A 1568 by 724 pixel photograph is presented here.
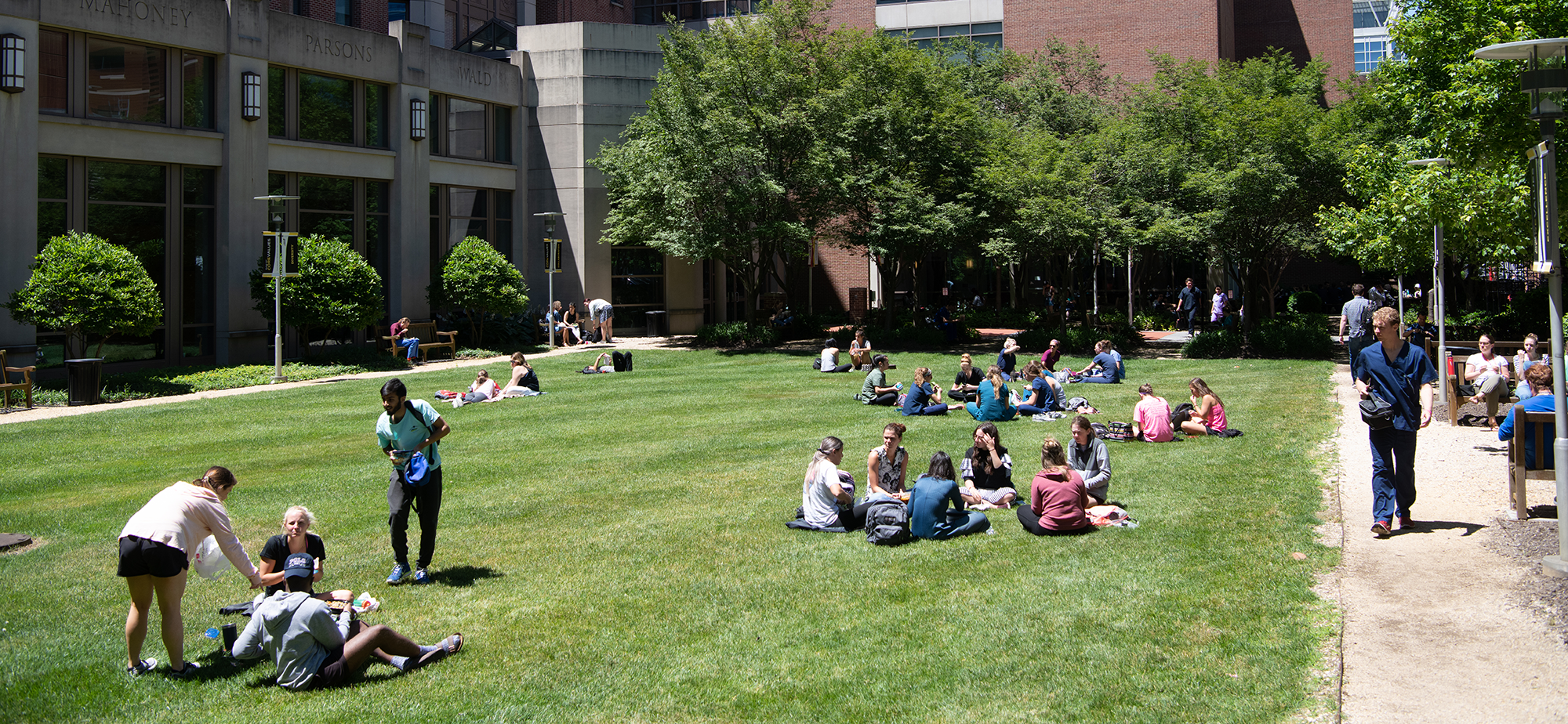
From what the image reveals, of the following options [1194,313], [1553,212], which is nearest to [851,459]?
[1553,212]

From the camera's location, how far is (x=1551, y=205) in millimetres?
8398

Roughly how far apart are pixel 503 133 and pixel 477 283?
26.7 feet

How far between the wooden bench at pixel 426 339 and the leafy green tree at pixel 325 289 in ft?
5.07

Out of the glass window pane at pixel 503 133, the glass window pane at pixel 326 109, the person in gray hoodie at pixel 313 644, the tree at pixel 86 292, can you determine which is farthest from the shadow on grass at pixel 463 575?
the glass window pane at pixel 503 133

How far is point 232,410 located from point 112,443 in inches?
139

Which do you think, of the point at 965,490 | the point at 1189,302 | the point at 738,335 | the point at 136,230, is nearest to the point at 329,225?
the point at 136,230

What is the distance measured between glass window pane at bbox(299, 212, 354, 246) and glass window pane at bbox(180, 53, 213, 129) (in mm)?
3769

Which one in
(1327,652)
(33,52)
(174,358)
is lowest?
(1327,652)

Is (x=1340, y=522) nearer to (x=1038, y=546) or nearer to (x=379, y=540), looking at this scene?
(x=1038, y=546)

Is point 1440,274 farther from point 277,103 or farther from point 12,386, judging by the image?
point 277,103

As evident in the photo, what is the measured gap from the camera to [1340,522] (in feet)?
33.4

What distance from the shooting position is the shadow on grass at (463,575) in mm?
9141

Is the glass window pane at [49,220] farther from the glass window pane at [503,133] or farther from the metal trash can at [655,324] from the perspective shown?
the metal trash can at [655,324]

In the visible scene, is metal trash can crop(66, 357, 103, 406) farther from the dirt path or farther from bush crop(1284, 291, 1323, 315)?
bush crop(1284, 291, 1323, 315)
